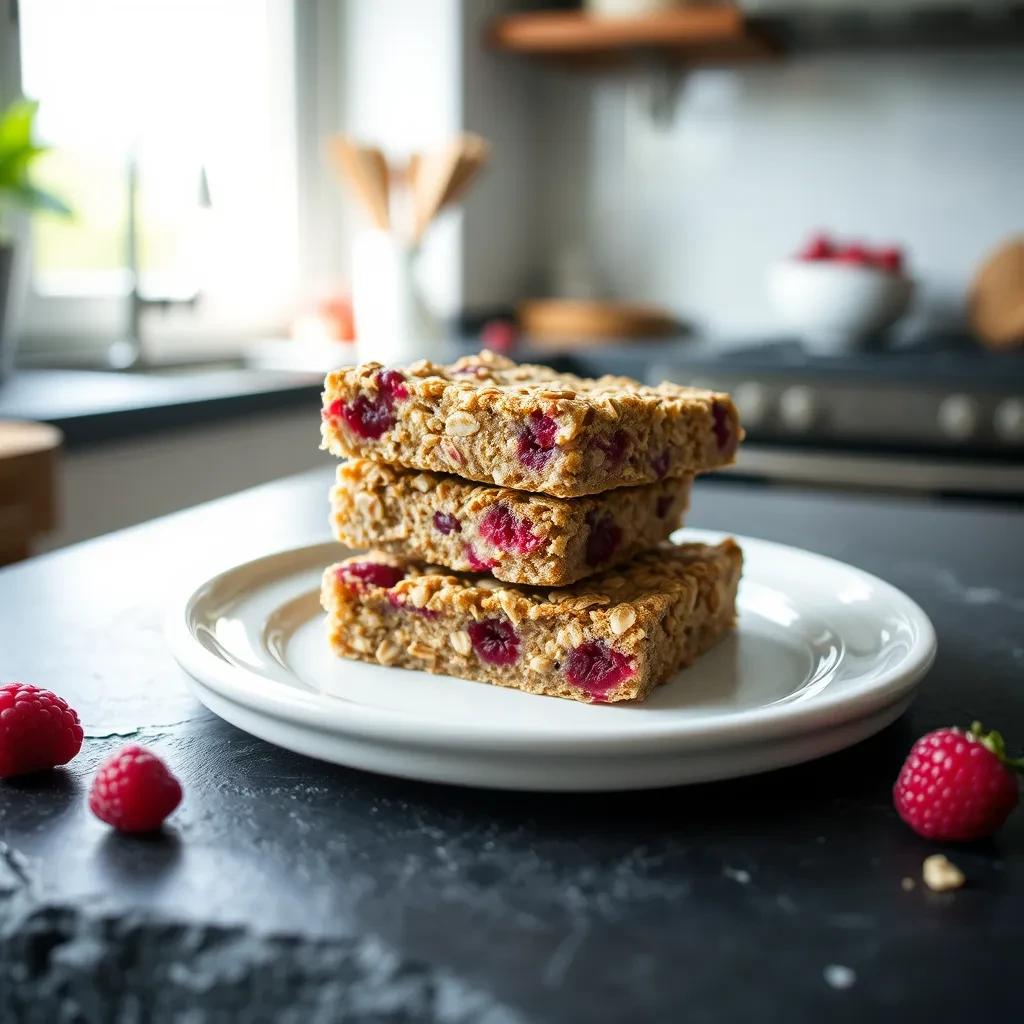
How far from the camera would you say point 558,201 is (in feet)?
11.4

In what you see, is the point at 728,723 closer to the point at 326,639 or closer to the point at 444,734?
the point at 444,734

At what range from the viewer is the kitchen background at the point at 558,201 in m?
2.35

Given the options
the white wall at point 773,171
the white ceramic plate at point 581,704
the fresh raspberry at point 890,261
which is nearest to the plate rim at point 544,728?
the white ceramic plate at point 581,704

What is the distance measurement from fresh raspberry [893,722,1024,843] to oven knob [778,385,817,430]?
184 cm

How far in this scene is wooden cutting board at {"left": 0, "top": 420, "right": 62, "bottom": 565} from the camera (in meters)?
1.38

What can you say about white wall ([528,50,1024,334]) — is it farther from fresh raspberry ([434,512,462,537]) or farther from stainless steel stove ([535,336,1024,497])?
fresh raspberry ([434,512,462,537])

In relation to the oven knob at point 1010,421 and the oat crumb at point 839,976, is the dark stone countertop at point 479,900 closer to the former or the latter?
the oat crumb at point 839,976

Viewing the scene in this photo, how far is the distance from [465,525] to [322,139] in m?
2.61

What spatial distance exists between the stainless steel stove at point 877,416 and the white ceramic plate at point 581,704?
1323 mm

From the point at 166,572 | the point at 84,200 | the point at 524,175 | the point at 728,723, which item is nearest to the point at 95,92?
the point at 84,200

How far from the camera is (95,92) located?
249cm

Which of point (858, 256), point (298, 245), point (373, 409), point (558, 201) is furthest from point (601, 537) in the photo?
point (558, 201)

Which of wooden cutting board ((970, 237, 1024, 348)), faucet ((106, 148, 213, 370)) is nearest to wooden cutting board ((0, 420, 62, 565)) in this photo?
faucet ((106, 148, 213, 370))

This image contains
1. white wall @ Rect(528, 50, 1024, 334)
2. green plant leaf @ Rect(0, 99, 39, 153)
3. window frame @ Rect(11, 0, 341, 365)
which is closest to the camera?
green plant leaf @ Rect(0, 99, 39, 153)
